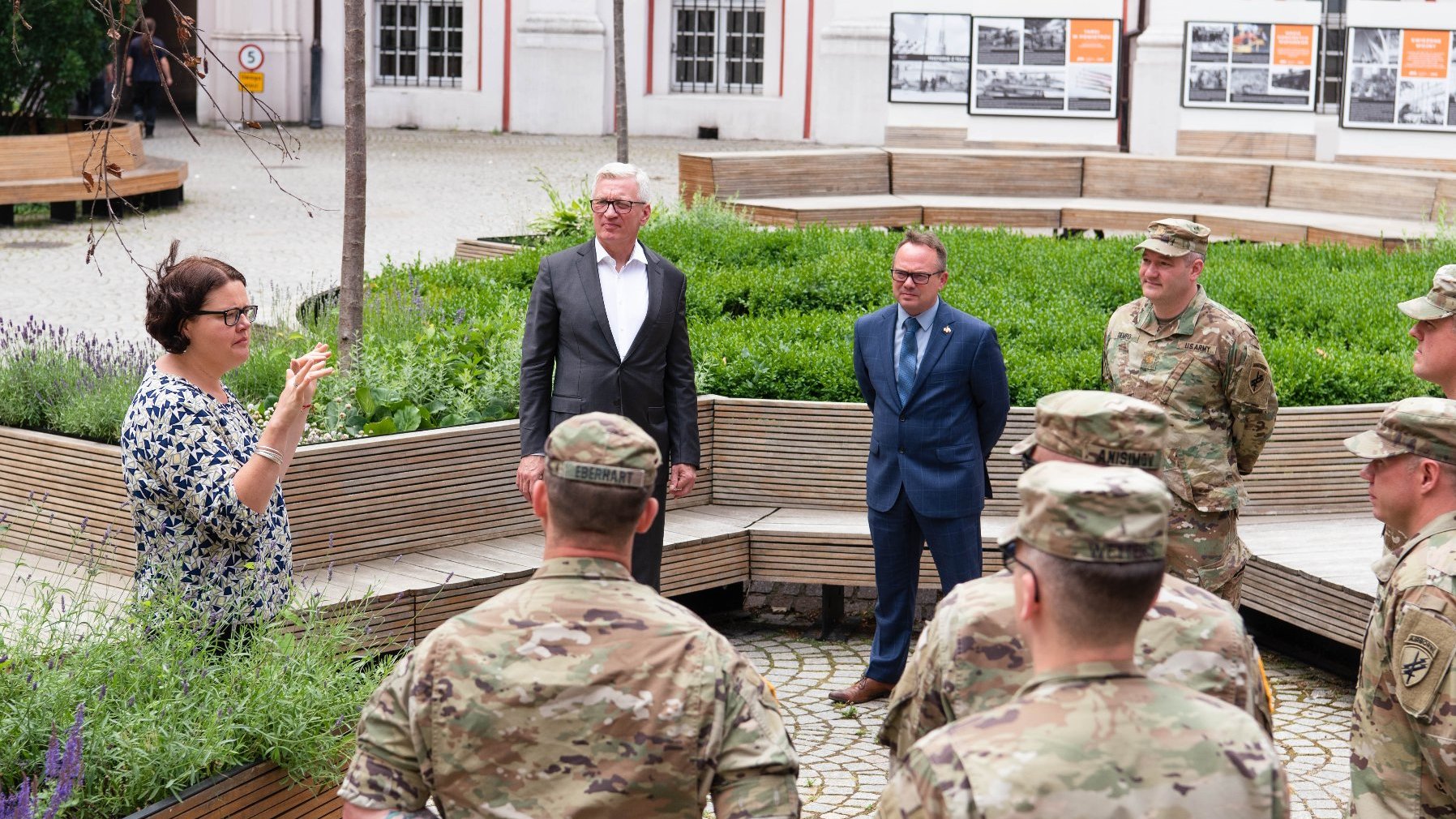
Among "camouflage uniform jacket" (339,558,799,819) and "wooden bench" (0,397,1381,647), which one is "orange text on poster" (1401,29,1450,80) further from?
"camouflage uniform jacket" (339,558,799,819)

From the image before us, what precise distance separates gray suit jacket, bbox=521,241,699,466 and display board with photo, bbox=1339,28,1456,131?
16.0m

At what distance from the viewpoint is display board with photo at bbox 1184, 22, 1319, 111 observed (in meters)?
21.0

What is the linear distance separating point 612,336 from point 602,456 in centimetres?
317

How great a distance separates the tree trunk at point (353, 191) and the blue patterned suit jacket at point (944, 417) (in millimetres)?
2877

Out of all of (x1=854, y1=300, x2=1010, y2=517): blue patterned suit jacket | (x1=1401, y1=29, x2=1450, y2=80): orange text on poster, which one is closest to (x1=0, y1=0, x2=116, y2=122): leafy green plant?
(x1=854, y1=300, x2=1010, y2=517): blue patterned suit jacket

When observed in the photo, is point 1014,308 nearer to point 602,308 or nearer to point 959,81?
point 602,308

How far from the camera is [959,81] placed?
2234 centimetres

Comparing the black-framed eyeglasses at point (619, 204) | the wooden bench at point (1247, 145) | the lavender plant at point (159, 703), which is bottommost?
the lavender plant at point (159, 703)

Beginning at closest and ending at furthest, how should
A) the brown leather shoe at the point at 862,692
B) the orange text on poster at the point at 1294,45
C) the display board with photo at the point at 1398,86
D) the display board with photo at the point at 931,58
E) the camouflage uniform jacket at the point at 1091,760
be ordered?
1. the camouflage uniform jacket at the point at 1091,760
2. the brown leather shoe at the point at 862,692
3. the display board with photo at the point at 1398,86
4. the orange text on poster at the point at 1294,45
5. the display board with photo at the point at 931,58

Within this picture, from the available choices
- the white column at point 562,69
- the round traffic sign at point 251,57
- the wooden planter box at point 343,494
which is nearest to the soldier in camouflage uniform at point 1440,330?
the wooden planter box at point 343,494

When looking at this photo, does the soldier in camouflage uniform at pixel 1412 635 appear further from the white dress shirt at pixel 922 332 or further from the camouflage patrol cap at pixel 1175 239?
the white dress shirt at pixel 922 332

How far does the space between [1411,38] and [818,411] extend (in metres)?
14.7

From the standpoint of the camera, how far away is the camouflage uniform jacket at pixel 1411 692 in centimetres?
351

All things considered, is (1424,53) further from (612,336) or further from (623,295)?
(612,336)
